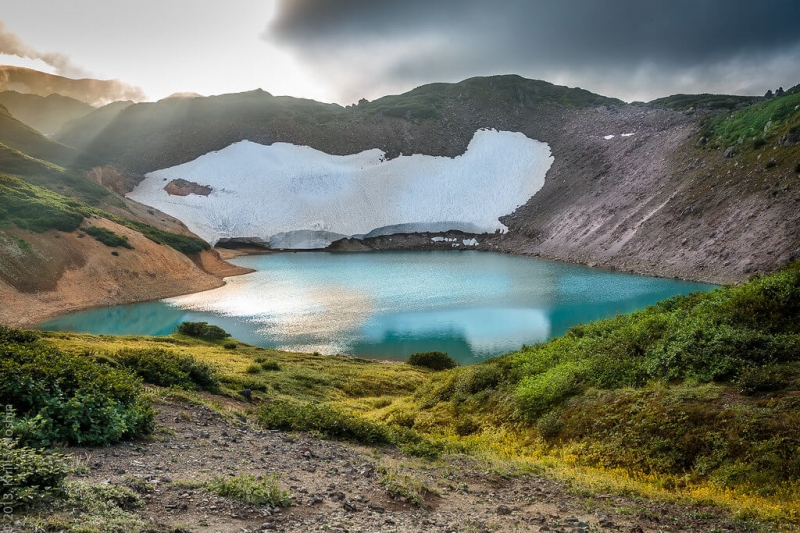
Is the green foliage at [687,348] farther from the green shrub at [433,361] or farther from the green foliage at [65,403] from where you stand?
the green shrub at [433,361]

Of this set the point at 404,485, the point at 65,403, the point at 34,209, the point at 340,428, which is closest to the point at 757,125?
the point at 340,428

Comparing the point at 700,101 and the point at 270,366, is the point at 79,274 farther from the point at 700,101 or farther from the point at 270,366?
the point at 700,101

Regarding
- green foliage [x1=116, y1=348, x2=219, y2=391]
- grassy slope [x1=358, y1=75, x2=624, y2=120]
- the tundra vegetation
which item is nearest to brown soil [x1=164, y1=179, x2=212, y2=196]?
grassy slope [x1=358, y1=75, x2=624, y2=120]

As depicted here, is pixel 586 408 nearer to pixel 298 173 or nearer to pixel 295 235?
pixel 295 235

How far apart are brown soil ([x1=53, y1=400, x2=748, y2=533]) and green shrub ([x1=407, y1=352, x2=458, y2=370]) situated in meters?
16.3

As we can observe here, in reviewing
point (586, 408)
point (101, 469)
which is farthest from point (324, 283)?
point (101, 469)

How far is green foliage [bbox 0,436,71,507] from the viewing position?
468 cm

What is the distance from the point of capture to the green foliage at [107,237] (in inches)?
1807

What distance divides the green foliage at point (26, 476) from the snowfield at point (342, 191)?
3229 inches

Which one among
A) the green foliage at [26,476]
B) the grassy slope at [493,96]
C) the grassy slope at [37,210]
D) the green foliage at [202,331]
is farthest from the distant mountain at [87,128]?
the green foliage at [26,476]

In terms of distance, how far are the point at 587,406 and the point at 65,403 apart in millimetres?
9625

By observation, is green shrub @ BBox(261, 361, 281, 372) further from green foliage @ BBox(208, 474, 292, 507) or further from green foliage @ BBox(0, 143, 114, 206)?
green foliage @ BBox(0, 143, 114, 206)

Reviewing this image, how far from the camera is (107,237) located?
46469 millimetres

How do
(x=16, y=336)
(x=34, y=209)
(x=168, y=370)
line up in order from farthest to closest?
1. (x=34, y=209)
2. (x=16, y=336)
3. (x=168, y=370)
